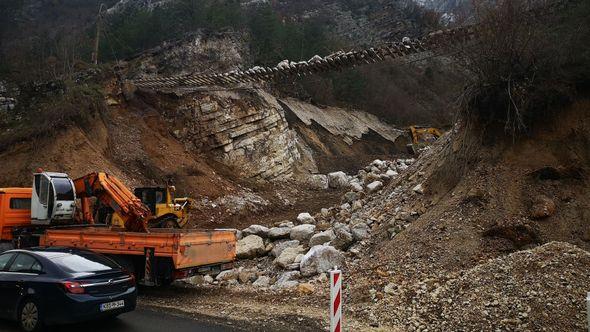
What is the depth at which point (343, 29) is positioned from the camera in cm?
7319

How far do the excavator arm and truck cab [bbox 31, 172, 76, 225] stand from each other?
26 cm

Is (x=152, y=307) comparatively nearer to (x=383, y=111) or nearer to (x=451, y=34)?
(x=451, y=34)

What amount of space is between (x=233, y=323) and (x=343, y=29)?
70.3 metres

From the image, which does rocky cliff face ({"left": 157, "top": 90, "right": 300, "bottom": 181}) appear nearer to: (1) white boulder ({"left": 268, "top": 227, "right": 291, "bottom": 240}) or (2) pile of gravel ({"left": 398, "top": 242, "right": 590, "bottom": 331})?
(1) white boulder ({"left": 268, "top": 227, "right": 291, "bottom": 240})

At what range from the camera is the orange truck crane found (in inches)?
369

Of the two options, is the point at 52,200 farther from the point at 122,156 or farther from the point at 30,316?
the point at 122,156

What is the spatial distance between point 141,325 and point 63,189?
19.0 ft

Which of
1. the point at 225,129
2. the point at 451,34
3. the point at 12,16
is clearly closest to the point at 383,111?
the point at 225,129

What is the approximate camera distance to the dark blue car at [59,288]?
664cm

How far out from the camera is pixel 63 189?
38.6 feet

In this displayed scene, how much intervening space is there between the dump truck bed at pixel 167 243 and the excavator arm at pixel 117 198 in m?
0.60

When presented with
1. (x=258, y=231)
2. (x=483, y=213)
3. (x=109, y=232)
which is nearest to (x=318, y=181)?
(x=258, y=231)

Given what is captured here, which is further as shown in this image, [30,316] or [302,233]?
[302,233]

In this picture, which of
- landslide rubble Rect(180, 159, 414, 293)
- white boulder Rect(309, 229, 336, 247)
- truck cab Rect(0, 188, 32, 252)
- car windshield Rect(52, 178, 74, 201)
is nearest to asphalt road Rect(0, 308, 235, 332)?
landslide rubble Rect(180, 159, 414, 293)
